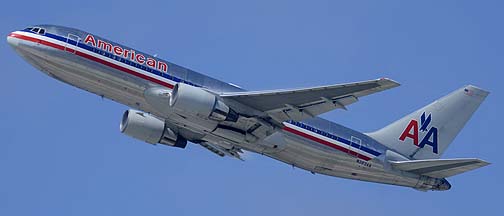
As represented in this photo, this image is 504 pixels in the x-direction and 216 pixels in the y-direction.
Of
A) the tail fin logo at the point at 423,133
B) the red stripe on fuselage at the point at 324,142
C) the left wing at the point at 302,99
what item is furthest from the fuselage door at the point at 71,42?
the tail fin logo at the point at 423,133

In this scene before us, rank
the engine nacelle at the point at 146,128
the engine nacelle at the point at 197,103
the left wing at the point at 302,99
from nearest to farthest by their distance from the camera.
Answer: the left wing at the point at 302,99, the engine nacelle at the point at 197,103, the engine nacelle at the point at 146,128

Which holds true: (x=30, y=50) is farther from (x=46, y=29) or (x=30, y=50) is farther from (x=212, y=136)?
(x=212, y=136)

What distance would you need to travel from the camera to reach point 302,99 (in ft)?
183

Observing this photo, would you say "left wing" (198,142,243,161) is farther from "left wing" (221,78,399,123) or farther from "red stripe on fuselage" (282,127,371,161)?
"left wing" (221,78,399,123)

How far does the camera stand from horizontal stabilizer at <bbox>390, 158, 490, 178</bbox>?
58.8m

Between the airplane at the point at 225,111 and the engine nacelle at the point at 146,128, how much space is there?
6 cm

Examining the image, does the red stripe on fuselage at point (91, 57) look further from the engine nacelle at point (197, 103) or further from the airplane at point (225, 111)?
the engine nacelle at point (197, 103)

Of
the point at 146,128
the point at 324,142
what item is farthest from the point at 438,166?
the point at 146,128

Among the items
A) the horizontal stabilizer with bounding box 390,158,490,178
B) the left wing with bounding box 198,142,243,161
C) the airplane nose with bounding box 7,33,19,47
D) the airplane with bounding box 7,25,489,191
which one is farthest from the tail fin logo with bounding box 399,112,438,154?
the airplane nose with bounding box 7,33,19,47

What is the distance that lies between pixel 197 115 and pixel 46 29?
9609mm

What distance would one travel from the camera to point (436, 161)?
199 ft

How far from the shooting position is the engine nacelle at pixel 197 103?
54531 millimetres

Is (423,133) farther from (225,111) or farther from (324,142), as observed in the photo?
(225,111)

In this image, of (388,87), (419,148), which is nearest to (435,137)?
(419,148)
